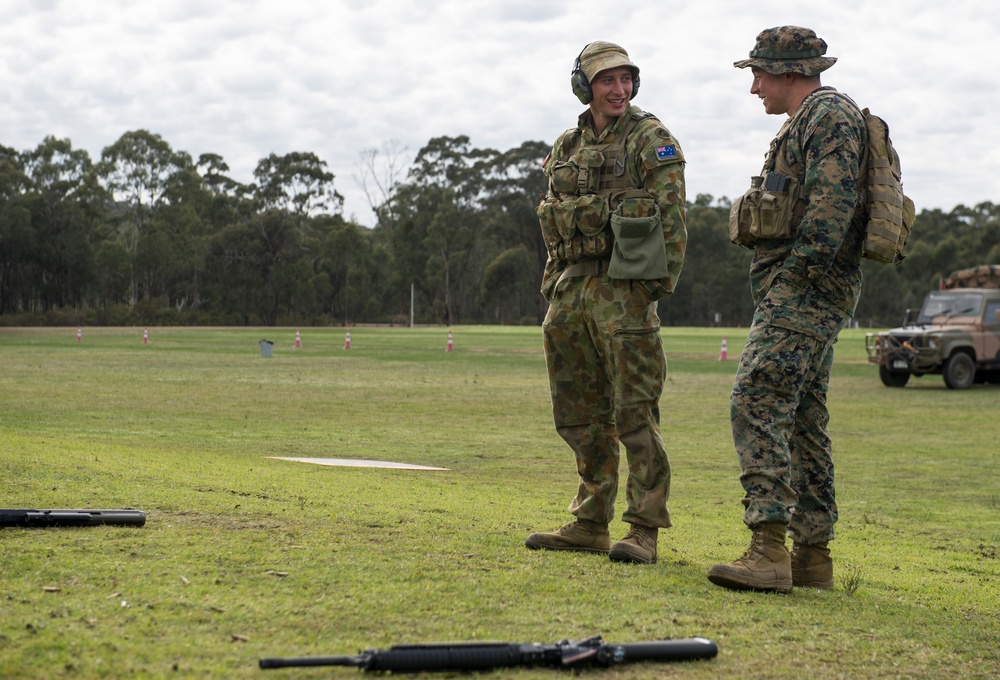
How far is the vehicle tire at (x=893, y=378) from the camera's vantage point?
2494 centimetres

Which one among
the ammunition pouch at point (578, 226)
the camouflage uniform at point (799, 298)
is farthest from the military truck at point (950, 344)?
the ammunition pouch at point (578, 226)

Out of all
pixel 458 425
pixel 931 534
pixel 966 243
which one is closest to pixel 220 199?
pixel 966 243

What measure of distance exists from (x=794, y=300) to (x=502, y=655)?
228cm

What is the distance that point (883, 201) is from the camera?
486cm

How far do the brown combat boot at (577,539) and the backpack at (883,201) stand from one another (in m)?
1.77

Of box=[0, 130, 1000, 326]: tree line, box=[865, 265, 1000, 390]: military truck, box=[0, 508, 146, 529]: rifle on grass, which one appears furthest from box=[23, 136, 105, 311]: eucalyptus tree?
box=[0, 508, 146, 529]: rifle on grass

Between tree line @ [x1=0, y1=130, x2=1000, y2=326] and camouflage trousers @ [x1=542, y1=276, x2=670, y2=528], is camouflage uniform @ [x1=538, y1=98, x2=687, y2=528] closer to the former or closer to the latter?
camouflage trousers @ [x1=542, y1=276, x2=670, y2=528]

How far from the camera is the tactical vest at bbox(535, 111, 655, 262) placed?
17.3ft

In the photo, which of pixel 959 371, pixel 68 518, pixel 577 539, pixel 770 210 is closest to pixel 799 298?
pixel 770 210

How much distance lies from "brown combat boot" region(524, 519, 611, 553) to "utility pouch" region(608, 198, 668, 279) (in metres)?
1.22

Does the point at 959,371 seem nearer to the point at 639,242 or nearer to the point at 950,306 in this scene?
the point at 950,306

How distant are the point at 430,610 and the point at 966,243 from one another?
355 feet

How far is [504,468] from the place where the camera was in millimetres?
10984

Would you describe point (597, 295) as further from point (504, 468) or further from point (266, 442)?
point (266, 442)
